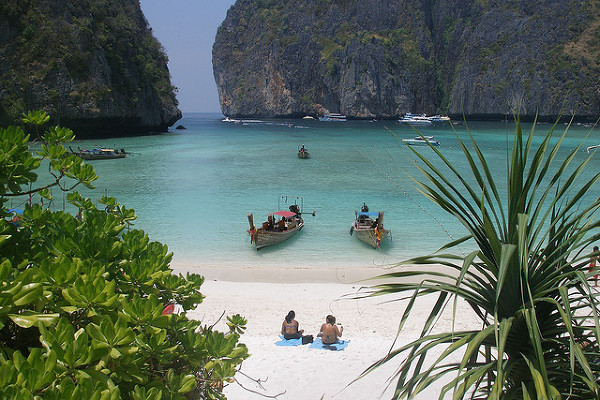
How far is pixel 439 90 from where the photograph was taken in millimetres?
125750

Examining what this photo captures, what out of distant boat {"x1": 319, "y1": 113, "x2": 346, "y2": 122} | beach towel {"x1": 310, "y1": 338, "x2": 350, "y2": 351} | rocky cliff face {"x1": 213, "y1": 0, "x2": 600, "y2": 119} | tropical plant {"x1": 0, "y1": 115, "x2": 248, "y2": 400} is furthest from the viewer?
distant boat {"x1": 319, "y1": 113, "x2": 346, "y2": 122}

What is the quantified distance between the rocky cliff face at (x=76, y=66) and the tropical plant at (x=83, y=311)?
47170mm

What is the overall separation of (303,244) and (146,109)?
49.0 m

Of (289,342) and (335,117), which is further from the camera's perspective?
(335,117)

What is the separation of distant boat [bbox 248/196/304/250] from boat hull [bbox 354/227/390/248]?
7.10ft

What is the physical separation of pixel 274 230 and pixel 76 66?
42173 millimetres

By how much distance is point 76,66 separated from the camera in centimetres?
4725

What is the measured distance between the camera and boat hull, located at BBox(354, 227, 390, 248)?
14.3 metres

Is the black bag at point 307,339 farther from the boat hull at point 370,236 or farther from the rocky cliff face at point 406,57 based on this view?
the rocky cliff face at point 406,57

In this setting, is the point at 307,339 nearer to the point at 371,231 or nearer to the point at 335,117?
the point at 371,231

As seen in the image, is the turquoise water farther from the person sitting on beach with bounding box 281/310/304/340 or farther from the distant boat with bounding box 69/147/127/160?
the person sitting on beach with bounding box 281/310/304/340

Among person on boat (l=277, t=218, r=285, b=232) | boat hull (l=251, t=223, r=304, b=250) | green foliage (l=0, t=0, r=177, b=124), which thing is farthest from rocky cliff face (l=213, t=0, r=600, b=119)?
boat hull (l=251, t=223, r=304, b=250)

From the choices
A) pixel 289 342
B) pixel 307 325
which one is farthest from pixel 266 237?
pixel 289 342

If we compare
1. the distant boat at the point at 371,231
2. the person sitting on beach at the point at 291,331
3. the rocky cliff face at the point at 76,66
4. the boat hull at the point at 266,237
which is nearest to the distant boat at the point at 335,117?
the rocky cliff face at the point at 76,66
